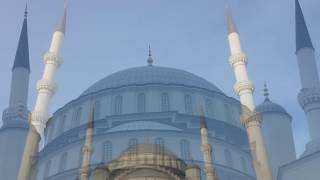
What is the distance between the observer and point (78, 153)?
3588 centimetres

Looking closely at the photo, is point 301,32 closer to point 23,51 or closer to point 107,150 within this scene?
point 107,150

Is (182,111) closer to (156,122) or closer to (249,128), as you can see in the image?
(156,122)

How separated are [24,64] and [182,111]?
1207cm

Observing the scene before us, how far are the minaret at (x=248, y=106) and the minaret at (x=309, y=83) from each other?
290 inches

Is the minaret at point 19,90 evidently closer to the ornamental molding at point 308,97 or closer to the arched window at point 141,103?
the arched window at point 141,103

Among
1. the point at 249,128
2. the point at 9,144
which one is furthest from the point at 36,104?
the point at 249,128

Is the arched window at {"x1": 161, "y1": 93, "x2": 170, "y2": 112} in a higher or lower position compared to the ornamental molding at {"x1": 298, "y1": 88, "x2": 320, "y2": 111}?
higher

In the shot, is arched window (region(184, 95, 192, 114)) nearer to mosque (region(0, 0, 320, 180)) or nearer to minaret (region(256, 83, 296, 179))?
mosque (region(0, 0, 320, 180))

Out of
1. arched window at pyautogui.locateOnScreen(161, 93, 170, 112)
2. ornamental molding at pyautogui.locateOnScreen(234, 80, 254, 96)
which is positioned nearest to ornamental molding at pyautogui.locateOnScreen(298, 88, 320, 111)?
ornamental molding at pyautogui.locateOnScreen(234, 80, 254, 96)

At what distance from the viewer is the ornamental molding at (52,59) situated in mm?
31812

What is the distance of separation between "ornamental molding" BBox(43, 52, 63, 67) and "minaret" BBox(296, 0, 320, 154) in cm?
1650

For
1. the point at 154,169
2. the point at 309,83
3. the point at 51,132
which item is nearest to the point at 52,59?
the point at 154,169

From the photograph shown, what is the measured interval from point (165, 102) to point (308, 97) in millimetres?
10330

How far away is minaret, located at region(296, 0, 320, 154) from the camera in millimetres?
37344
